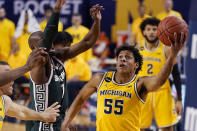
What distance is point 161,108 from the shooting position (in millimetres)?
7270

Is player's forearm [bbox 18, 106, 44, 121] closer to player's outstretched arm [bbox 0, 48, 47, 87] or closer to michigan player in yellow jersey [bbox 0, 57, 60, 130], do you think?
michigan player in yellow jersey [bbox 0, 57, 60, 130]

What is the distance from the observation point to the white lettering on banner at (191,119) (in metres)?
5.98

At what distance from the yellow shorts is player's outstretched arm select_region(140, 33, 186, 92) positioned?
223 centimetres

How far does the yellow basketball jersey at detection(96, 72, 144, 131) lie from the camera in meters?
5.02

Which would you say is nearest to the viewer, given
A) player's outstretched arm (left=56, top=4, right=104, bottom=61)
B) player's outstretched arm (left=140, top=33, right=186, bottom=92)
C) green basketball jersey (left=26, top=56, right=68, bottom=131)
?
→ player's outstretched arm (left=140, top=33, right=186, bottom=92)

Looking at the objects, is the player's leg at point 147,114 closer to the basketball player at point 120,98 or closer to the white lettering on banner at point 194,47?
→ the white lettering on banner at point 194,47

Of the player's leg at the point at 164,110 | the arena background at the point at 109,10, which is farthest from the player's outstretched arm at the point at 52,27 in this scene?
the arena background at the point at 109,10

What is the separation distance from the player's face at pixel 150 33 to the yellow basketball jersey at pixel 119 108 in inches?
91.4

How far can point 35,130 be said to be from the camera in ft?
16.5

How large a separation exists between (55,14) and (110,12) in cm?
873

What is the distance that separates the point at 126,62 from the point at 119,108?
0.53 metres

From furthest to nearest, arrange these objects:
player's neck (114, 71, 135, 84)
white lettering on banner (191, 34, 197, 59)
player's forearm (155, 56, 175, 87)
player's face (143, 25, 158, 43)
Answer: player's face (143, 25, 158, 43) → white lettering on banner (191, 34, 197, 59) → player's neck (114, 71, 135, 84) → player's forearm (155, 56, 175, 87)

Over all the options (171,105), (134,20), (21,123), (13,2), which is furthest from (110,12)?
(171,105)

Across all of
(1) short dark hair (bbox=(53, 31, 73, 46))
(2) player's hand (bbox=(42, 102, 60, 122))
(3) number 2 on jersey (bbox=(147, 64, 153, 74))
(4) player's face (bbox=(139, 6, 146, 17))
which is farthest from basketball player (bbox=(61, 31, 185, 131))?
(4) player's face (bbox=(139, 6, 146, 17))
